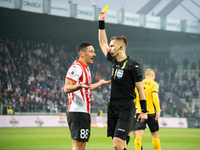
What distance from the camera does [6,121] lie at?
816 inches

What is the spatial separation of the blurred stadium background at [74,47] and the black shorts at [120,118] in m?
18.2

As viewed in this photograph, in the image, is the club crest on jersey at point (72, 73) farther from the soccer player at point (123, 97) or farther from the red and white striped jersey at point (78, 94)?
the soccer player at point (123, 97)

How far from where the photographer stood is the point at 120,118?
5.65 metres

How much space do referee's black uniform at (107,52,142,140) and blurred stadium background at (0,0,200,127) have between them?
59.9ft

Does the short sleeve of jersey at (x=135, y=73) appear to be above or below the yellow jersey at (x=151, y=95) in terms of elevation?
above

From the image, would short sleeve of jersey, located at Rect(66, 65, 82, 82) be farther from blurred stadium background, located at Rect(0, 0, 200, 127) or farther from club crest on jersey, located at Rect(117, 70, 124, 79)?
blurred stadium background, located at Rect(0, 0, 200, 127)

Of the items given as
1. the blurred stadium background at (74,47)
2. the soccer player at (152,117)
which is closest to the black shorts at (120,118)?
the soccer player at (152,117)

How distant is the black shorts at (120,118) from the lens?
5.59 m

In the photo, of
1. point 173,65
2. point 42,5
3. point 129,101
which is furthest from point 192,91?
point 129,101

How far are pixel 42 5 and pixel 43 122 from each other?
1045cm

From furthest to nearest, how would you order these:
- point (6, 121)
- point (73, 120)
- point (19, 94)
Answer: point (19, 94) → point (6, 121) → point (73, 120)

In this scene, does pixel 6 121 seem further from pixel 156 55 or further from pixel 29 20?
pixel 156 55

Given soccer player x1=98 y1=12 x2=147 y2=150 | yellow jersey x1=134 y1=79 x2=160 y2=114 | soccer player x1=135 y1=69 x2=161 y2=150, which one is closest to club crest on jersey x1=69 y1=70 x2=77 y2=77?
soccer player x1=98 y1=12 x2=147 y2=150

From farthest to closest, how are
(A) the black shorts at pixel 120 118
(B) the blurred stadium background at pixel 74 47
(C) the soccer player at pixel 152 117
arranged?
(B) the blurred stadium background at pixel 74 47, (C) the soccer player at pixel 152 117, (A) the black shorts at pixel 120 118
